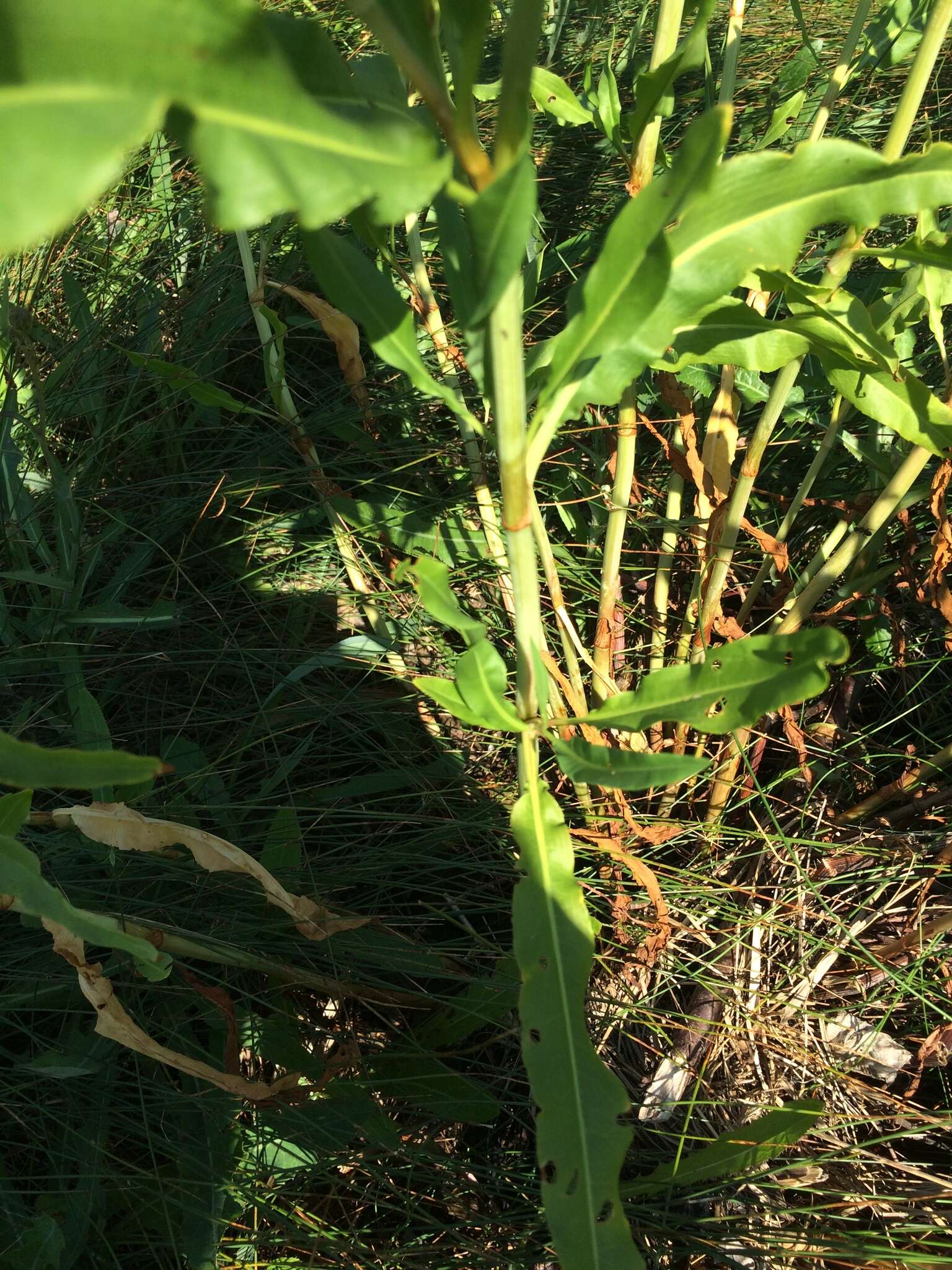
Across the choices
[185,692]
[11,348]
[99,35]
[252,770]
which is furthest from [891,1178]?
[11,348]

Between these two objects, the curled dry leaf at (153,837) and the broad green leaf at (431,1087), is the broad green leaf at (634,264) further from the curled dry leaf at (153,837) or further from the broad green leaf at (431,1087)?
the broad green leaf at (431,1087)

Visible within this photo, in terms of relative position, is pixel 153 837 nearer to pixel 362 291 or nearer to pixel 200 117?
pixel 362 291

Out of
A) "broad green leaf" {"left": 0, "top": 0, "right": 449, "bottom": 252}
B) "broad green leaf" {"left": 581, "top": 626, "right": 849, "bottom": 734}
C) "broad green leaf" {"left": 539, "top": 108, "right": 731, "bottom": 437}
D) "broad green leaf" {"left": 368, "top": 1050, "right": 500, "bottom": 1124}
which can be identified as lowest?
"broad green leaf" {"left": 368, "top": 1050, "right": 500, "bottom": 1124}

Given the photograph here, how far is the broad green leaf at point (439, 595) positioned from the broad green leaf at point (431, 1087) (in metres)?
0.60

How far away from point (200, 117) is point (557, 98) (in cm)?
90

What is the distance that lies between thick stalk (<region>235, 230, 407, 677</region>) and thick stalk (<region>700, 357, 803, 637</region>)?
1.55 feet

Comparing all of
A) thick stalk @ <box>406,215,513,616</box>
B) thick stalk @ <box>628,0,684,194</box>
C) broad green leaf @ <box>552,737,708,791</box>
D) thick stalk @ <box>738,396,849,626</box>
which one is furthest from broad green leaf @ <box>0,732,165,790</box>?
thick stalk @ <box>738,396,849,626</box>

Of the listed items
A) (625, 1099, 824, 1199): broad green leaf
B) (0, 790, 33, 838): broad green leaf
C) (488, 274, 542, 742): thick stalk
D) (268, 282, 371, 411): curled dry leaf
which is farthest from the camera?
(268, 282, 371, 411): curled dry leaf

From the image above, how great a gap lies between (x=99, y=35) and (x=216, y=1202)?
118 centimetres

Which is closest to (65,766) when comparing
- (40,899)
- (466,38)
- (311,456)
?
(40,899)

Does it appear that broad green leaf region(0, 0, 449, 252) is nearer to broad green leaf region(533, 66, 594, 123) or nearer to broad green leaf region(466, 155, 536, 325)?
broad green leaf region(466, 155, 536, 325)

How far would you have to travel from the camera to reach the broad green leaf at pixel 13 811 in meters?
0.91

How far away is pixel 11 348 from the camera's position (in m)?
1.71

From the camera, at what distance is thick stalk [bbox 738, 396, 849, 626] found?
1.19 m
